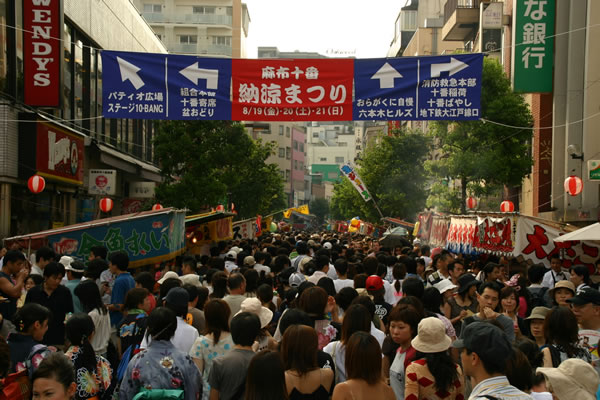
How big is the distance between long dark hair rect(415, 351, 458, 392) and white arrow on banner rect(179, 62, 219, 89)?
11.0 meters

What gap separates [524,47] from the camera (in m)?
23.3

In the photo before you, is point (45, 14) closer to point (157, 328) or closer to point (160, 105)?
point (160, 105)

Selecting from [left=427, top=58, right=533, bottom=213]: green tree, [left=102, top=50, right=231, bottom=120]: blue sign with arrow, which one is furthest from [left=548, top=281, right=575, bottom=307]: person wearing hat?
[left=427, top=58, right=533, bottom=213]: green tree

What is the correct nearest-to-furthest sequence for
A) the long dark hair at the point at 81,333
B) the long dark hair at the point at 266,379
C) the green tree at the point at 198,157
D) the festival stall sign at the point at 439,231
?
the long dark hair at the point at 266,379 < the long dark hair at the point at 81,333 < the festival stall sign at the point at 439,231 < the green tree at the point at 198,157

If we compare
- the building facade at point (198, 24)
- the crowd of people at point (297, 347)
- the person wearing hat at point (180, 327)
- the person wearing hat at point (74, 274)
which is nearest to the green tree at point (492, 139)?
the crowd of people at point (297, 347)

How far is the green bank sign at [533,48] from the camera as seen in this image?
23.3 metres

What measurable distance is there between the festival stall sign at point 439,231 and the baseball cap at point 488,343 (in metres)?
17.5

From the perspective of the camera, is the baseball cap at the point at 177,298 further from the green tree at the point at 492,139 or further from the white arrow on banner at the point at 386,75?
the green tree at the point at 492,139

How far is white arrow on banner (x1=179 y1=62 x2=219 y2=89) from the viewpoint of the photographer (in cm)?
1511

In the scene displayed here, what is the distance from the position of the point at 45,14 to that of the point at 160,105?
5689 mm

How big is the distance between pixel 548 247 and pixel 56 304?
30.4ft

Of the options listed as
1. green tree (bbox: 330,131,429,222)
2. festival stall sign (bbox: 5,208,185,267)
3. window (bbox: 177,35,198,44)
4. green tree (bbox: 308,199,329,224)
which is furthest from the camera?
green tree (bbox: 308,199,329,224)

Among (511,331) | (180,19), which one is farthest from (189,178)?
(180,19)

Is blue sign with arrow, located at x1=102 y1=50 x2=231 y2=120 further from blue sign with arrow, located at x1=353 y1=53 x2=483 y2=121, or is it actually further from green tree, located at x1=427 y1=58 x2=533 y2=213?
green tree, located at x1=427 y1=58 x2=533 y2=213
